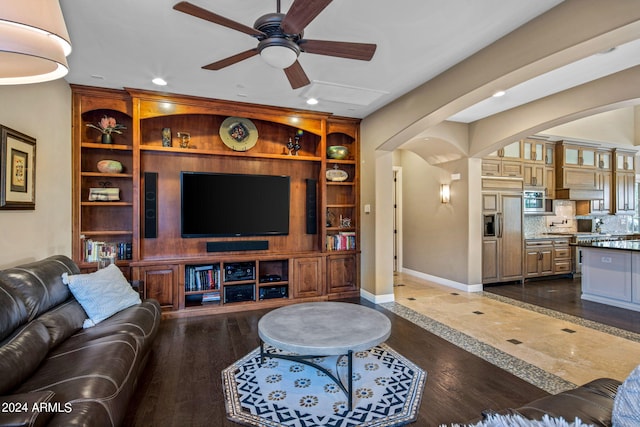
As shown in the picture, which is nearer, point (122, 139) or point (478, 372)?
point (478, 372)

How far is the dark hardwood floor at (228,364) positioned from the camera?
84.4 inches

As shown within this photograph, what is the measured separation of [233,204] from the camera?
4520 millimetres

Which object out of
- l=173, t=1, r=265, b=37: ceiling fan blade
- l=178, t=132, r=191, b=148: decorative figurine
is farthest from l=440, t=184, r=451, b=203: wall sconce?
l=173, t=1, r=265, b=37: ceiling fan blade

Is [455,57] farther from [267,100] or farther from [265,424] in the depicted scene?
[265,424]

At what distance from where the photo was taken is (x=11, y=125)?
8.54ft

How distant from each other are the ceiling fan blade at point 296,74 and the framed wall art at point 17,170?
2.21 metres

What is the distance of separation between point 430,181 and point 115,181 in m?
5.30

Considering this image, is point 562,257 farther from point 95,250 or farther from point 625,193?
point 95,250

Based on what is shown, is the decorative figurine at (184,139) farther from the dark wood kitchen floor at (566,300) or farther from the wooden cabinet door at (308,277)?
the dark wood kitchen floor at (566,300)

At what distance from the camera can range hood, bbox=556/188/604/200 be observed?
6.40 meters

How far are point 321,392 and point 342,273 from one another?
2.76 meters

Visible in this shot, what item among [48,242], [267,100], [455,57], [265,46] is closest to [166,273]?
[48,242]

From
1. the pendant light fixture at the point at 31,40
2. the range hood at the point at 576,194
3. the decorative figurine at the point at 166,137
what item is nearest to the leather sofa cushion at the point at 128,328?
the pendant light fixture at the point at 31,40

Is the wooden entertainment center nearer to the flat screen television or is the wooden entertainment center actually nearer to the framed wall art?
the flat screen television
